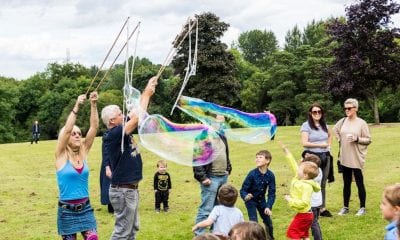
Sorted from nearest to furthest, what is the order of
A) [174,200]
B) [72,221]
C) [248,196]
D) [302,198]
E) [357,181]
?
[72,221] < [302,198] < [248,196] < [357,181] < [174,200]

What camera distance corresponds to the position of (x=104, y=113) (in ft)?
22.0

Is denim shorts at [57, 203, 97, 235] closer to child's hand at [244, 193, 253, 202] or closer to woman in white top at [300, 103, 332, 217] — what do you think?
child's hand at [244, 193, 253, 202]

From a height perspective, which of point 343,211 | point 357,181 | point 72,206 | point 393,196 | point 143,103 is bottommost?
point 343,211

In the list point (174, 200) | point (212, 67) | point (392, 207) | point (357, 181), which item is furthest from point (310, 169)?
point (212, 67)

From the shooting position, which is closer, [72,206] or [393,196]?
[393,196]

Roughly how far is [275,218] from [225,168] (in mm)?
2368

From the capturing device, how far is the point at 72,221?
594 cm

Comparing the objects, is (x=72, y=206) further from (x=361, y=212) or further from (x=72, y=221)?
(x=361, y=212)

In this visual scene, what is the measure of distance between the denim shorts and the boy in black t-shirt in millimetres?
5226

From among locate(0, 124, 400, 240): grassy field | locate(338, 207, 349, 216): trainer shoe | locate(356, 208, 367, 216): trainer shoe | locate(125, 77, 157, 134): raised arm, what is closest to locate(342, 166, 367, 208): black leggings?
locate(356, 208, 367, 216): trainer shoe

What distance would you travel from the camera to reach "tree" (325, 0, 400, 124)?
34344 mm

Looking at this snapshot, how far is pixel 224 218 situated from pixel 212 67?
41435 mm

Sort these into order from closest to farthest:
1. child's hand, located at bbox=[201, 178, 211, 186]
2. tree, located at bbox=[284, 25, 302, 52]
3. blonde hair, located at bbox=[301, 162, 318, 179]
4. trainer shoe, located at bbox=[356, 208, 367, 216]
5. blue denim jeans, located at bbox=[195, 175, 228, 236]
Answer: blonde hair, located at bbox=[301, 162, 318, 179] → child's hand, located at bbox=[201, 178, 211, 186] → blue denim jeans, located at bbox=[195, 175, 228, 236] → trainer shoe, located at bbox=[356, 208, 367, 216] → tree, located at bbox=[284, 25, 302, 52]

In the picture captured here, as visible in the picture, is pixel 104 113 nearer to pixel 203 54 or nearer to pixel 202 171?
pixel 202 171
